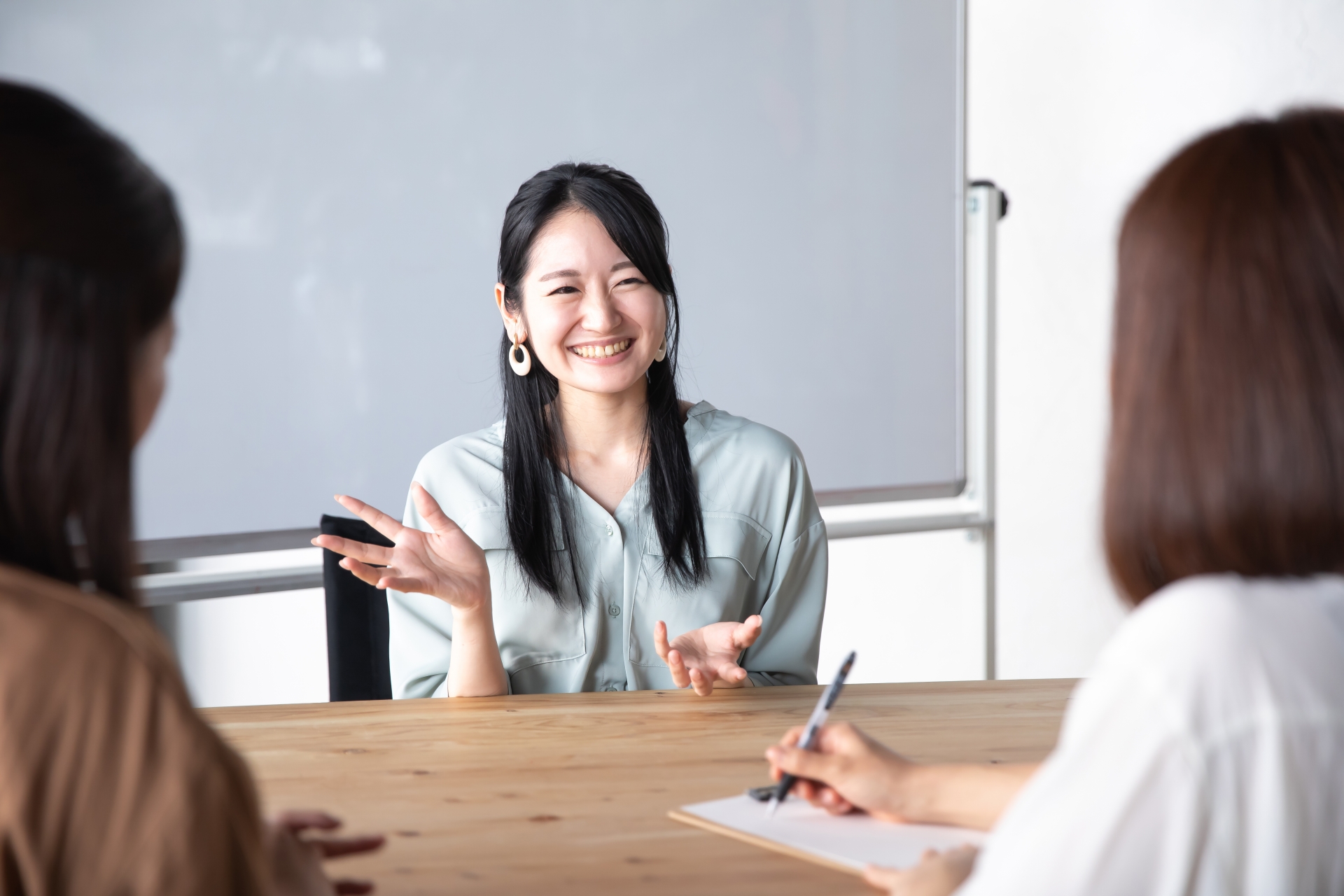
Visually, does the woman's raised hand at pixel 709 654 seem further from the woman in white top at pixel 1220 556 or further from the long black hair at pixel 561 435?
the woman in white top at pixel 1220 556

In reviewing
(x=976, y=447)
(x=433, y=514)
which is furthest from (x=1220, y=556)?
(x=976, y=447)

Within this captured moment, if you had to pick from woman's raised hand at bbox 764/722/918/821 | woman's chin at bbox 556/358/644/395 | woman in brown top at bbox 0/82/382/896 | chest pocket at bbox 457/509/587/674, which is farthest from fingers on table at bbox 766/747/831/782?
woman's chin at bbox 556/358/644/395

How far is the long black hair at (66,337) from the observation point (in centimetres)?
59

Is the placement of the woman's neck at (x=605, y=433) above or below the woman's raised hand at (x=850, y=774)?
above

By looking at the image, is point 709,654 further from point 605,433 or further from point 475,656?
point 605,433

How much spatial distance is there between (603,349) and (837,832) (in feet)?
3.33

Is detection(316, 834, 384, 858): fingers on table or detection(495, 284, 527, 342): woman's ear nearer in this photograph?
detection(316, 834, 384, 858): fingers on table

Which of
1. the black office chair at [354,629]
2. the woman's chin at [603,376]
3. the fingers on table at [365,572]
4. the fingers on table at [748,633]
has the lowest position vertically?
the black office chair at [354,629]

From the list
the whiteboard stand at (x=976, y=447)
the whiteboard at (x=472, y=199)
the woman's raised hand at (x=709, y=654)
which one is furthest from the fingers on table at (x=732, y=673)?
the whiteboard stand at (x=976, y=447)

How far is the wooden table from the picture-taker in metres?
0.93

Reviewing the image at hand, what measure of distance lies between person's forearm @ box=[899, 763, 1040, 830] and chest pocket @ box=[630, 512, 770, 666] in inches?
31.8

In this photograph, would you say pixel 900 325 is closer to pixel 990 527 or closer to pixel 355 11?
pixel 990 527

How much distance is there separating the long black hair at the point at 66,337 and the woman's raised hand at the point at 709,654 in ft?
2.86

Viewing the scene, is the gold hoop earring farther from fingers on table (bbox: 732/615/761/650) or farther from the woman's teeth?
fingers on table (bbox: 732/615/761/650)
